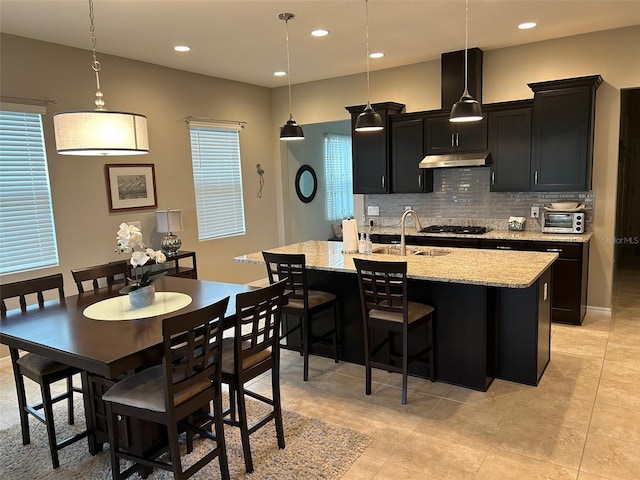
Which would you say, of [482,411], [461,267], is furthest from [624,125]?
[482,411]

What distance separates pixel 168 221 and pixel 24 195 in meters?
1.37

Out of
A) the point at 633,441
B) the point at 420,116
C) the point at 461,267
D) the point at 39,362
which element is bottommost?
the point at 633,441

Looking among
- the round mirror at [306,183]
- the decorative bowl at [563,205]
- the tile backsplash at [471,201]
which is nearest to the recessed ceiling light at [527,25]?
the tile backsplash at [471,201]

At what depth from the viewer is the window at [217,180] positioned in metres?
6.06

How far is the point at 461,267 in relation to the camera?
332 centimetres

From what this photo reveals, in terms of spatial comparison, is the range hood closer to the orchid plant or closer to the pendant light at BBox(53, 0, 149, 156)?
the orchid plant

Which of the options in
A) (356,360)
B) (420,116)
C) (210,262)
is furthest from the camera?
(210,262)

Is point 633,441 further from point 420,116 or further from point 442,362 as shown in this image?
point 420,116

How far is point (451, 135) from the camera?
5.38 metres

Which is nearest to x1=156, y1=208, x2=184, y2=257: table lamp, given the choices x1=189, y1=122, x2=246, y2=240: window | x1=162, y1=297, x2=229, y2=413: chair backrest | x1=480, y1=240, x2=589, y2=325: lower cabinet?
x1=189, y1=122, x2=246, y2=240: window

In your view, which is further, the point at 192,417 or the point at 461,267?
the point at 461,267

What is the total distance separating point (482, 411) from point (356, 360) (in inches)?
45.1

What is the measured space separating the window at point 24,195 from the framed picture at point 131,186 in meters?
0.65

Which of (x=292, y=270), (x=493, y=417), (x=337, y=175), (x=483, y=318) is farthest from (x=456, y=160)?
(x=337, y=175)
